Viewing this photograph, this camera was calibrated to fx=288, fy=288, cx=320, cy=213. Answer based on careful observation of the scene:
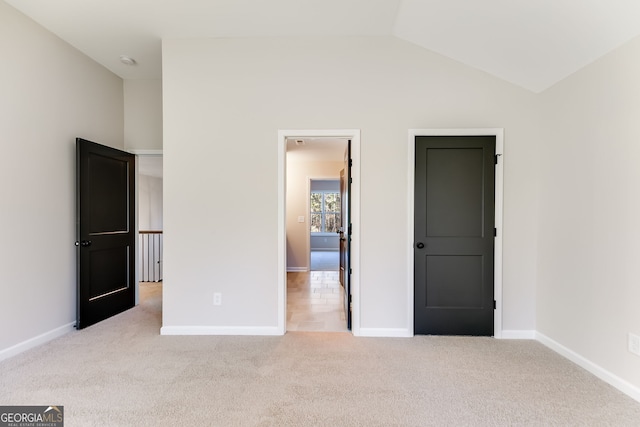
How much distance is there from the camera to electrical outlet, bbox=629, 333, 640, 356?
194 centimetres

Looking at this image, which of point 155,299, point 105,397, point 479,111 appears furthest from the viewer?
point 155,299

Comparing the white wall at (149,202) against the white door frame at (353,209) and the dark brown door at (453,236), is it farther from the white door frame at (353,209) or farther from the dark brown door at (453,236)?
the dark brown door at (453,236)

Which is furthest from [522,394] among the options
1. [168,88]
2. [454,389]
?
[168,88]

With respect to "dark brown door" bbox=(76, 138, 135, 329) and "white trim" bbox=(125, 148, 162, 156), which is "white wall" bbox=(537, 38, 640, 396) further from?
"dark brown door" bbox=(76, 138, 135, 329)

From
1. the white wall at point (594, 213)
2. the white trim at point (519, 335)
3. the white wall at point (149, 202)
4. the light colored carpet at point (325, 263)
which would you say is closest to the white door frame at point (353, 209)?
the white trim at point (519, 335)

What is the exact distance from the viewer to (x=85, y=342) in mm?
2725

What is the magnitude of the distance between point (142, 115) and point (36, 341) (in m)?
2.67

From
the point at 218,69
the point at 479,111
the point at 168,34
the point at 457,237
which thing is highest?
the point at 168,34

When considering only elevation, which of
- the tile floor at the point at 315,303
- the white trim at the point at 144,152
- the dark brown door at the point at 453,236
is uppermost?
the white trim at the point at 144,152

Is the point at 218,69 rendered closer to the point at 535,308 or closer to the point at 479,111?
the point at 479,111

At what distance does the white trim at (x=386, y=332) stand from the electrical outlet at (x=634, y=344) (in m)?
1.53

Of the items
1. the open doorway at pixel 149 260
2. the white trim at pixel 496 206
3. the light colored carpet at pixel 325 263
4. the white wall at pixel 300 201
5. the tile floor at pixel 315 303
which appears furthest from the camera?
the light colored carpet at pixel 325 263

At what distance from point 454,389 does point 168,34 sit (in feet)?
12.9

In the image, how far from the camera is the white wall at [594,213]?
78.7 inches
